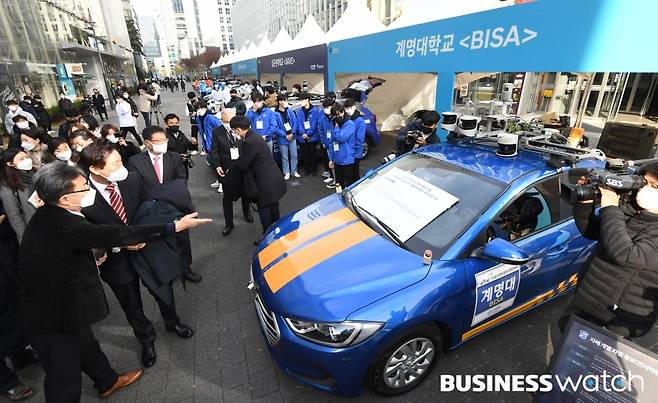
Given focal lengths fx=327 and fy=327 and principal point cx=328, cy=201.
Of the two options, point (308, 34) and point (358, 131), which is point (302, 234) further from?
point (308, 34)

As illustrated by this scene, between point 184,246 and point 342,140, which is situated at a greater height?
point 342,140

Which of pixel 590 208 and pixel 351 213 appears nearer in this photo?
pixel 590 208

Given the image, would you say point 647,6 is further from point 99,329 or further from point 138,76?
point 138,76

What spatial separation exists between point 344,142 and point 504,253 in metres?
3.67

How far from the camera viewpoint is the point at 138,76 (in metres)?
61.8

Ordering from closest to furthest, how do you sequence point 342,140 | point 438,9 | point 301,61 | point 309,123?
point 342,140 < point 438,9 < point 309,123 < point 301,61

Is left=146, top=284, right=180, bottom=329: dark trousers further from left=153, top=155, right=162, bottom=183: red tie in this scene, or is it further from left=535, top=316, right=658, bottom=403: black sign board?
left=535, top=316, right=658, bottom=403: black sign board

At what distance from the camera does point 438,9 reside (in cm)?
598

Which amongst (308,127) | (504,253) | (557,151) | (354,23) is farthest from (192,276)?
(354,23)

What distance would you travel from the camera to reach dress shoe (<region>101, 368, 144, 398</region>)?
8.22 ft

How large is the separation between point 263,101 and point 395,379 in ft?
18.7

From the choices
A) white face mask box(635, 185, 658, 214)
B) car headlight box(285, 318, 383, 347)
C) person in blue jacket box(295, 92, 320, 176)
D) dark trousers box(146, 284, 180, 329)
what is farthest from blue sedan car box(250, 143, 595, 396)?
person in blue jacket box(295, 92, 320, 176)

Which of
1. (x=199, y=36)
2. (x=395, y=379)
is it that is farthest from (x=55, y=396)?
(x=199, y=36)

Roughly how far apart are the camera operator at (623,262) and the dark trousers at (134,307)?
128 inches
